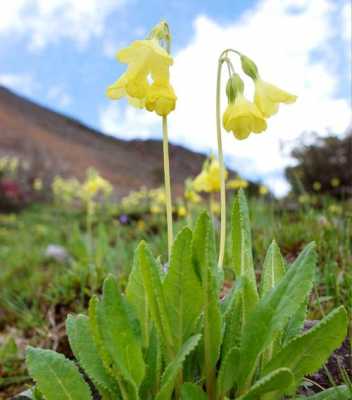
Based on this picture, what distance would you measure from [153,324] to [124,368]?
0.56 feet

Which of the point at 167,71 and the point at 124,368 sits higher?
the point at 167,71

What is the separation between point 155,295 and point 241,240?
0.27 metres

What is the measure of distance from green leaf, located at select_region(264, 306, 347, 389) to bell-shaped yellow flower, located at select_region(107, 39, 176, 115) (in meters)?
0.58

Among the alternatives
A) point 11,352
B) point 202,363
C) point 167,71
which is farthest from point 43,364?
point 11,352

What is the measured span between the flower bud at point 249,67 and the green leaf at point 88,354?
76cm

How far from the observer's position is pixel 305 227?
119 inches

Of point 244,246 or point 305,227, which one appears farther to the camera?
point 305,227

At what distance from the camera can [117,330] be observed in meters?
1.20

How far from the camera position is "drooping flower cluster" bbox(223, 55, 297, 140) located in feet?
4.33

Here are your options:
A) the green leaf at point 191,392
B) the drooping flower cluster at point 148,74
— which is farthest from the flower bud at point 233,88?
the green leaf at point 191,392

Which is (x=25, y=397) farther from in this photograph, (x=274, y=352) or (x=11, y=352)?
(x=11, y=352)

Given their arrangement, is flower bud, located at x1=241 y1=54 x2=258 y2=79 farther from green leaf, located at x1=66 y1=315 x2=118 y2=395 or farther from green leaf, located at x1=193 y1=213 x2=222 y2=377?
green leaf, located at x1=66 y1=315 x2=118 y2=395

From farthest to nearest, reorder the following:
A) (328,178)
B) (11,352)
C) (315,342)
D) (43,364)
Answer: (328,178) → (11,352) → (43,364) → (315,342)

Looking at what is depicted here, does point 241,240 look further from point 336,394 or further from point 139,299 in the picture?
point 336,394
